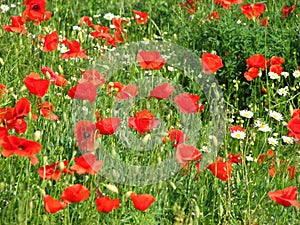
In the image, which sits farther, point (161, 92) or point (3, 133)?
point (161, 92)

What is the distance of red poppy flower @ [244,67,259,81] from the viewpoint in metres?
3.80

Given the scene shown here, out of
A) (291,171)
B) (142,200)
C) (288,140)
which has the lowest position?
(288,140)

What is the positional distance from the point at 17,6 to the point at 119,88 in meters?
2.15

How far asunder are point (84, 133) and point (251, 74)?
1276mm

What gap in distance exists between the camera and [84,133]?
291 centimetres

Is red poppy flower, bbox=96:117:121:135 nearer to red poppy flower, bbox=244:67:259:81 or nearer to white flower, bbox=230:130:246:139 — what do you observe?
white flower, bbox=230:130:246:139

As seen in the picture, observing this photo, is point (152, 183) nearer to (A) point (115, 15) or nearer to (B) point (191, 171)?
(B) point (191, 171)

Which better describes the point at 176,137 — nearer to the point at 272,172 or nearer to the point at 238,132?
the point at 272,172

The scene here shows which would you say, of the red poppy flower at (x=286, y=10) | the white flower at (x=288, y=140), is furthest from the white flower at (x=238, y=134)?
the red poppy flower at (x=286, y=10)

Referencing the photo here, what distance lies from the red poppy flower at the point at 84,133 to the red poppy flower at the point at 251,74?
1.23 m

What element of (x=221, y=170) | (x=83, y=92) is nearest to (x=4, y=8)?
(x=83, y=92)

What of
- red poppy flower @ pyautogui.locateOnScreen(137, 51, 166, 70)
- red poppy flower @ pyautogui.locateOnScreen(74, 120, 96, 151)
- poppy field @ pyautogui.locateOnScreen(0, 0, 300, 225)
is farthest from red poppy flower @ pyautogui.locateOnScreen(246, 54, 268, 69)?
red poppy flower @ pyautogui.locateOnScreen(74, 120, 96, 151)

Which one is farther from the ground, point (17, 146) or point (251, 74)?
point (17, 146)

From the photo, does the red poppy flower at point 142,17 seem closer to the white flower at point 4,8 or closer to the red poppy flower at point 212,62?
the white flower at point 4,8
